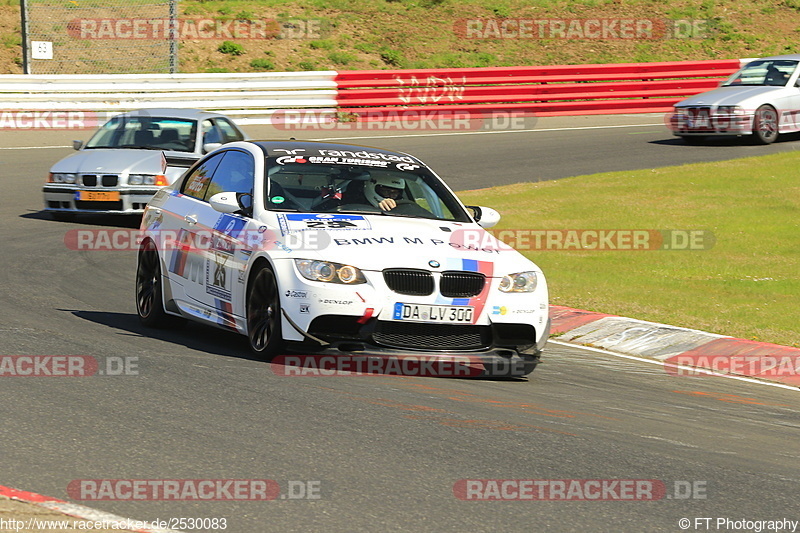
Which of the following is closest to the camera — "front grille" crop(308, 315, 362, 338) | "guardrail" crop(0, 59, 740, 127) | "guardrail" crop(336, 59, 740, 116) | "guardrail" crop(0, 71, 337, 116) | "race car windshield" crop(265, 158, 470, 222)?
"front grille" crop(308, 315, 362, 338)

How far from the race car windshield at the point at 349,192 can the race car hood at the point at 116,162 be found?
276 inches

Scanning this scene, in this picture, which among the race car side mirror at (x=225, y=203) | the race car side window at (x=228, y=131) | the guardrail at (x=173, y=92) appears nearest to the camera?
the race car side mirror at (x=225, y=203)

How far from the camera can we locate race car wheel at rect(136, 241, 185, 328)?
32.2 feet

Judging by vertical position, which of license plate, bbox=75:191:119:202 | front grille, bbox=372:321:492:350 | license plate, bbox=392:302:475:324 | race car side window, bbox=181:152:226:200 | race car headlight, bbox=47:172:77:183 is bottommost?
license plate, bbox=75:191:119:202

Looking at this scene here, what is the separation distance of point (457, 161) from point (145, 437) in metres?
16.6

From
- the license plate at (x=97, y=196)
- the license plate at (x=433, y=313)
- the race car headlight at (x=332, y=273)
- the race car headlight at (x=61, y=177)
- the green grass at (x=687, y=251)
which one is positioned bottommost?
the green grass at (x=687, y=251)

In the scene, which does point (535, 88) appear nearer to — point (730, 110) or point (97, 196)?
point (730, 110)

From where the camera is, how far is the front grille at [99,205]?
51.0 feet

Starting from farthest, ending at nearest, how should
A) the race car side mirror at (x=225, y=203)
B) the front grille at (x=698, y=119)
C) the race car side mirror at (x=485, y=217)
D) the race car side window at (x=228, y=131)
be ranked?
the front grille at (x=698, y=119) < the race car side window at (x=228, y=131) < the race car side mirror at (x=485, y=217) < the race car side mirror at (x=225, y=203)

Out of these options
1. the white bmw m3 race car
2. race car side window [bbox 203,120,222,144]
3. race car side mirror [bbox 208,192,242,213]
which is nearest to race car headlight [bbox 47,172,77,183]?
race car side window [bbox 203,120,222,144]

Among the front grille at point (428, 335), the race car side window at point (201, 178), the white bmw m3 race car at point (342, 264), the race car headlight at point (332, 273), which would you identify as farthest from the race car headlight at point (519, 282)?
the race car side window at point (201, 178)

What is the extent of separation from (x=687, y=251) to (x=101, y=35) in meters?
25.9

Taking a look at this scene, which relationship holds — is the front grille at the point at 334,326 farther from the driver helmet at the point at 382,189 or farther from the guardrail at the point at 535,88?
the guardrail at the point at 535,88

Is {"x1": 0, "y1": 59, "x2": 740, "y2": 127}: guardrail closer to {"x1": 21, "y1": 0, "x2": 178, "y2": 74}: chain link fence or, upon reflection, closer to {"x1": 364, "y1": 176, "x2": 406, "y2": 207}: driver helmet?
{"x1": 21, "y1": 0, "x2": 178, "y2": 74}: chain link fence
